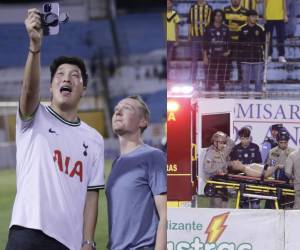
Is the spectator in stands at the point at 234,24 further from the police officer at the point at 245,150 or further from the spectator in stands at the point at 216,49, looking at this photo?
the police officer at the point at 245,150

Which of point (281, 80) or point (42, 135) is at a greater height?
point (281, 80)

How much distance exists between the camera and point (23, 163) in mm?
2334

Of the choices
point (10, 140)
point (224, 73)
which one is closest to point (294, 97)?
point (224, 73)

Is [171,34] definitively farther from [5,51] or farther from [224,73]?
[5,51]

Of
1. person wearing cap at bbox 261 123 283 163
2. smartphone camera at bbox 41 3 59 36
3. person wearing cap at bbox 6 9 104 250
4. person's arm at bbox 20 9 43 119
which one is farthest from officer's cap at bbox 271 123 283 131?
person's arm at bbox 20 9 43 119

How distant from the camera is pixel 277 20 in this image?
280 centimetres

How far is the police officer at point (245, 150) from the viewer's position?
9.55 ft

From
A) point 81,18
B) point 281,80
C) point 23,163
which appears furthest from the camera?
point 81,18

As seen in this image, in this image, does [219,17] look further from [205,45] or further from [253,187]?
[253,187]

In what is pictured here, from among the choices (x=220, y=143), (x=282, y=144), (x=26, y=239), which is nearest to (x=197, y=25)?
(x=220, y=143)

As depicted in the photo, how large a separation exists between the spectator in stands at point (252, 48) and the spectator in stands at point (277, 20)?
3cm

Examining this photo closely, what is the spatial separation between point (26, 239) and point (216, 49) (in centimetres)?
108

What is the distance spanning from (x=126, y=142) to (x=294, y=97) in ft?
2.42

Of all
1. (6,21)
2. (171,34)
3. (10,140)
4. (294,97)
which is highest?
(6,21)
